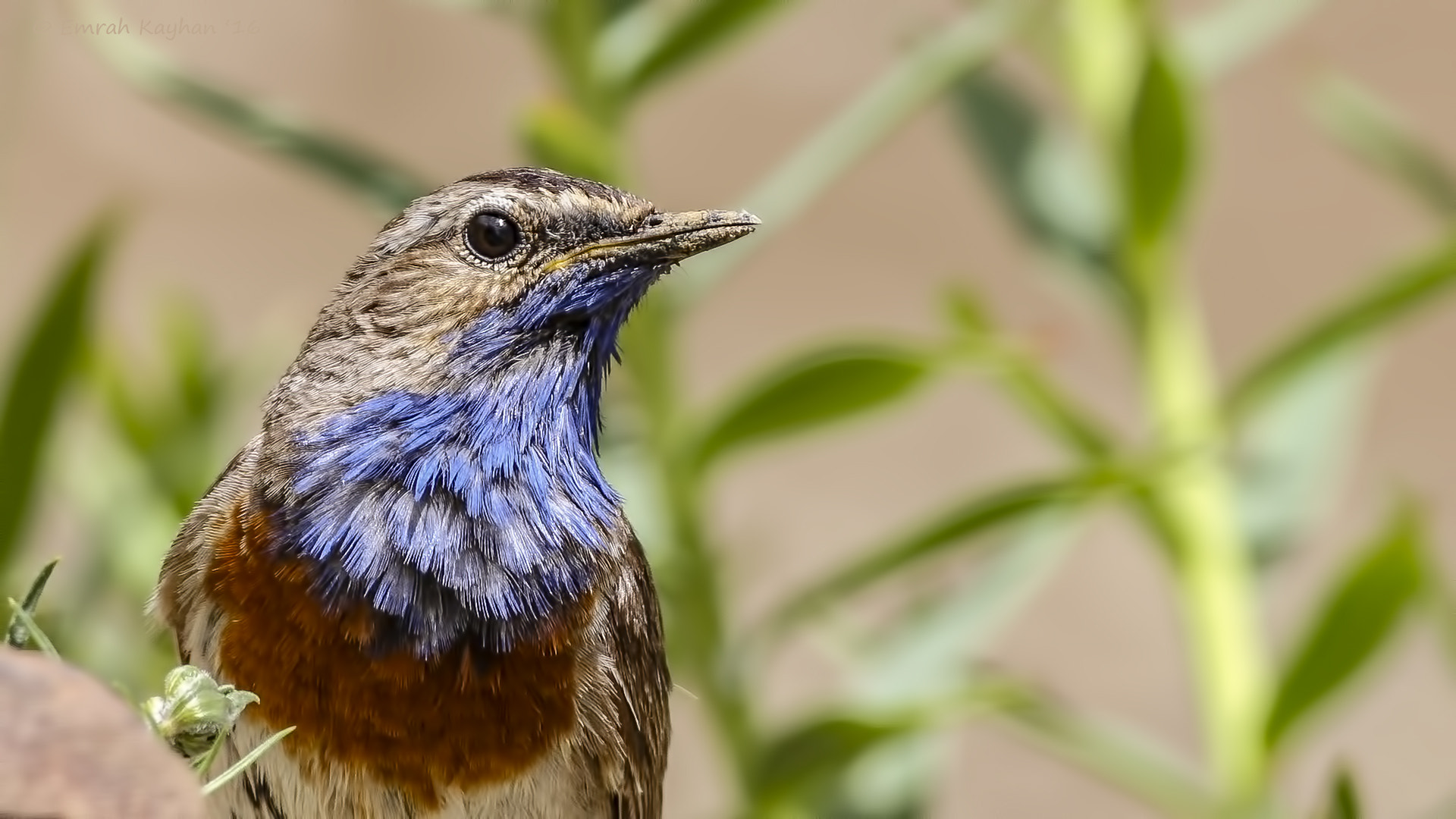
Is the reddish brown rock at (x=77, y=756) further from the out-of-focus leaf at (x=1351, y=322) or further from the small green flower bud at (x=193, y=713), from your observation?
the out-of-focus leaf at (x=1351, y=322)

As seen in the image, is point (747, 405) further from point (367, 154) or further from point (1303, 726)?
point (1303, 726)

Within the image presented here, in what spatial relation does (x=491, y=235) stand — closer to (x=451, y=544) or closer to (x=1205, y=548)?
(x=451, y=544)

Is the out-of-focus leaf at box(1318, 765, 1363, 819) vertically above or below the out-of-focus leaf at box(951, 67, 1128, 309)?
below

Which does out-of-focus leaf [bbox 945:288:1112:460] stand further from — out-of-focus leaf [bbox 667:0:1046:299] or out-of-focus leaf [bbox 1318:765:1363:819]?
out-of-focus leaf [bbox 1318:765:1363:819]

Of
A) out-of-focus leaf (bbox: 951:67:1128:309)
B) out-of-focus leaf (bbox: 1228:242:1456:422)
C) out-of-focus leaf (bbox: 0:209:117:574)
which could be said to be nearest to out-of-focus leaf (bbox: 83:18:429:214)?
out-of-focus leaf (bbox: 0:209:117:574)

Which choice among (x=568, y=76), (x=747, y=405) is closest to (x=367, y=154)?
(x=568, y=76)

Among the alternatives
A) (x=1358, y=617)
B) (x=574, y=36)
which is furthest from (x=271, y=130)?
(x=1358, y=617)

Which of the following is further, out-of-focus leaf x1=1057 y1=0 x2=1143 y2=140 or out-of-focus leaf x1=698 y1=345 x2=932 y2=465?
out-of-focus leaf x1=1057 y1=0 x2=1143 y2=140

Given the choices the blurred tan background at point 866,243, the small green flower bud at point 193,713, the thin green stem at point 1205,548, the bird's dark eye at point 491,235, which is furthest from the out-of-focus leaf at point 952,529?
the blurred tan background at point 866,243
